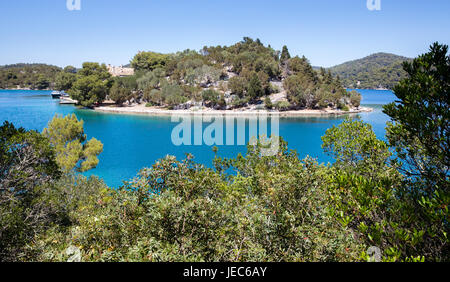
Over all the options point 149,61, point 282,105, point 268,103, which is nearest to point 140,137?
point 268,103

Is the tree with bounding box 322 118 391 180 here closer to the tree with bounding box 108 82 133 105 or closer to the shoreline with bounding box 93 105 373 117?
the shoreline with bounding box 93 105 373 117

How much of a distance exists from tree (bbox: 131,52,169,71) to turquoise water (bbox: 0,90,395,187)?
4461cm

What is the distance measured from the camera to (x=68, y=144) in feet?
76.9

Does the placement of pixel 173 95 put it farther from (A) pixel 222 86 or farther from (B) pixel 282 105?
(B) pixel 282 105

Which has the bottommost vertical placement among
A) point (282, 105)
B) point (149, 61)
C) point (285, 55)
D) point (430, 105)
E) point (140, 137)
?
point (140, 137)

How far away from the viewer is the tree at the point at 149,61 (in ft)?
364

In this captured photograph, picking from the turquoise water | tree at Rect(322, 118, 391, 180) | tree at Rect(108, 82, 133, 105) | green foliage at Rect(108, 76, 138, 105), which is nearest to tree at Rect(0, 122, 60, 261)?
the turquoise water

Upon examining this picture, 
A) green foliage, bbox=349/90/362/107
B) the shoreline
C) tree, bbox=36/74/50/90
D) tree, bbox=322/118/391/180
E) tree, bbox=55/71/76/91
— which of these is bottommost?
tree, bbox=322/118/391/180

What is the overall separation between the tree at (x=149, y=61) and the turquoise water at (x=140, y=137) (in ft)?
146

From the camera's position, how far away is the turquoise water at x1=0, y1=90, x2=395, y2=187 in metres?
32.2

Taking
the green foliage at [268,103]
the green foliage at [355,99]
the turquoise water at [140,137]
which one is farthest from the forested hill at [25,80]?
the green foliage at [355,99]

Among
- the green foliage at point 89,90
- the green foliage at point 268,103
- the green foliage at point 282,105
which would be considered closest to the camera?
the green foliage at point 282,105

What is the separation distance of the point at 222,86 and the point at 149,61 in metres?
46.1

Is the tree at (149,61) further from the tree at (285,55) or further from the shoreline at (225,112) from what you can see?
the tree at (285,55)
